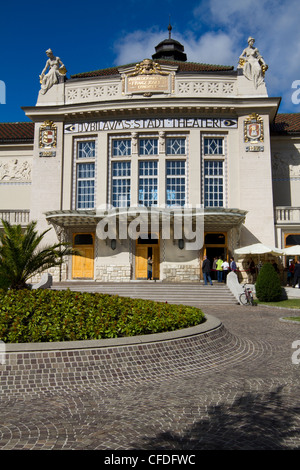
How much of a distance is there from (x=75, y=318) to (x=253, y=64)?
24.9 metres

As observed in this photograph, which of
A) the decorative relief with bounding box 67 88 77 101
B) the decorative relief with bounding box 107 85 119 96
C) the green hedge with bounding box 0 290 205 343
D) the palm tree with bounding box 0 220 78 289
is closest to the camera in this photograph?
the green hedge with bounding box 0 290 205 343

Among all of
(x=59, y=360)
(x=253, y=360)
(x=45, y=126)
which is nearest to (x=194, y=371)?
(x=253, y=360)

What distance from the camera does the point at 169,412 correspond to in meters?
→ 5.20

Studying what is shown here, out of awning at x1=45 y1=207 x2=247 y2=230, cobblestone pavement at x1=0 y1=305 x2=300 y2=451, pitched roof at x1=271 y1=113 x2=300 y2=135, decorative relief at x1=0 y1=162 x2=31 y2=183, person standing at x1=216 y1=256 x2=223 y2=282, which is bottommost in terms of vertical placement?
cobblestone pavement at x1=0 y1=305 x2=300 y2=451

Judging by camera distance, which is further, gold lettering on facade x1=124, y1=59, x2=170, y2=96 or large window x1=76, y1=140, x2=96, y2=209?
large window x1=76, y1=140, x2=96, y2=209

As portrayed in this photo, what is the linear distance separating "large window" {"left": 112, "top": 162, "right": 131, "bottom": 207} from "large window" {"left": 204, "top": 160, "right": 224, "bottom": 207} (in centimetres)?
536

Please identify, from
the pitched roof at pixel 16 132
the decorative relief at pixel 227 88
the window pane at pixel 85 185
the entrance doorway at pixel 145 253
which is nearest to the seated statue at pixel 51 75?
the pitched roof at pixel 16 132

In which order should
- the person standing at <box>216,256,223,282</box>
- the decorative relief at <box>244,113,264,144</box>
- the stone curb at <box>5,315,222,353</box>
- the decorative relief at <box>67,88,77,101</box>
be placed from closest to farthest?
1. the stone curb at <box>5,315,222,353</box>
2. the person standing at <box>216,256,223,282</box>
3. the decorative relief at <box>244,113,264,144</box>
4. the decorative relief at <box>67,88,77,101</box>

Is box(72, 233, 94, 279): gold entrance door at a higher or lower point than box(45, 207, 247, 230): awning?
lower

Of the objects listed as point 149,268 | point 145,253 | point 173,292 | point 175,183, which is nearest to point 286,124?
point 175,183

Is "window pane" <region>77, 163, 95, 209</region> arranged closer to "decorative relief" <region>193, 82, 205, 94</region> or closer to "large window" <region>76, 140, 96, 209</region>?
"large window" <region>76, 140, 96, 209</region>

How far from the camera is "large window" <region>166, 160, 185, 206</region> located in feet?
86.8

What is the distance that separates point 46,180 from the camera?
27.5 meters

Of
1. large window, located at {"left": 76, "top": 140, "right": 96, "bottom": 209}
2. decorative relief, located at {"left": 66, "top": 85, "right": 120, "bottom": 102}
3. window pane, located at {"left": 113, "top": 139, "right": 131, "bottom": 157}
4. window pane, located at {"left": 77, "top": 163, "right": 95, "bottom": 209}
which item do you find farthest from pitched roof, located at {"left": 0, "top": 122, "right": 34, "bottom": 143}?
window pane, located at {"left": 113, "top": 139, "right": 131, "bottom": 157}
